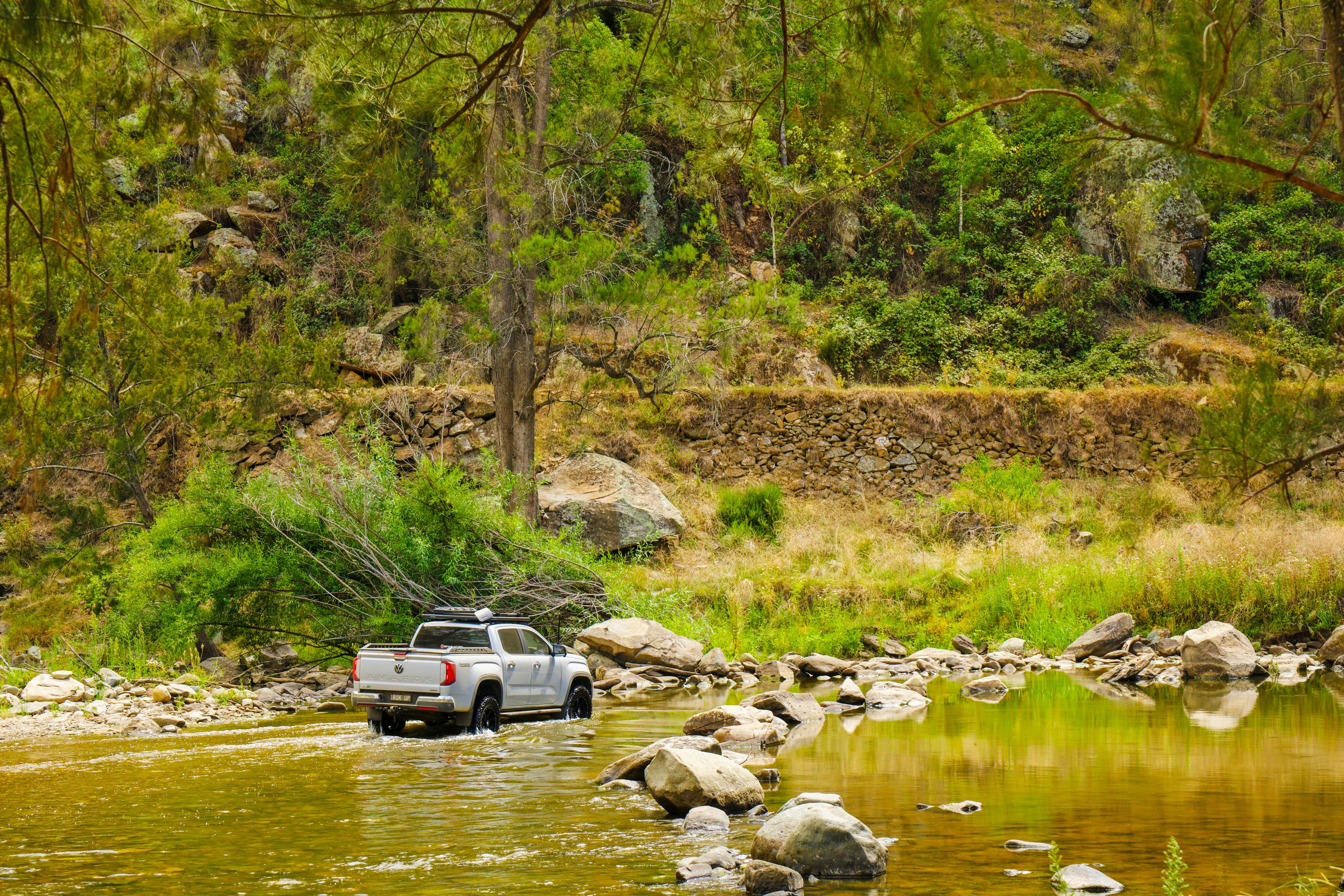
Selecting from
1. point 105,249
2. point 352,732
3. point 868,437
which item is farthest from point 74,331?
point 868,437

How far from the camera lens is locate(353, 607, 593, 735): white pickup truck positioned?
33.9 ft

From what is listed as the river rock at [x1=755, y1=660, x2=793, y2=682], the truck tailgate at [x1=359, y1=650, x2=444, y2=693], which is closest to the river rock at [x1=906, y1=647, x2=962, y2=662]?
the river rock at [x1=755, y1=660, x2=793, y2=682]

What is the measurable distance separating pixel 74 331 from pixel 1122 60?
1429 centimetres

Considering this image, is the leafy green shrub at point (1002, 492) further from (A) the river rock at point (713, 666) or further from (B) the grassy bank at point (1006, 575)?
(A) the river rock at point (713, 666)

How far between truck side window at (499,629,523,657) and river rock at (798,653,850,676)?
5423 mm

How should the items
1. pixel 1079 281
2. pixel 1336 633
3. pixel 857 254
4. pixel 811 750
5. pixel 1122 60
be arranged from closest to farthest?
pixel 1122 60, pixel 811 750, pixel 1336 633, pixel 1079 281, pixel 857 254

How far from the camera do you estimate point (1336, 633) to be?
14.4 metres

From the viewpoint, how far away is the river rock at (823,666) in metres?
15.4

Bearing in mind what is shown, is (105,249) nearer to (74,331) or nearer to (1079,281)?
(74,331)

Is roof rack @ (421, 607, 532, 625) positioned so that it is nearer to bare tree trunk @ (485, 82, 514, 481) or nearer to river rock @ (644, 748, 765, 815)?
river rock @ (644, 748, 765, 815)

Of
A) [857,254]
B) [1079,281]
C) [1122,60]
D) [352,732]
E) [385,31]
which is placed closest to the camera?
[385,31]

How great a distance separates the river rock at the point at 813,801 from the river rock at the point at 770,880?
0.67 m

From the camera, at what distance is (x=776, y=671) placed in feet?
49.5

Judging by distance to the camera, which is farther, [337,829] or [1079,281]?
[1079,281]
